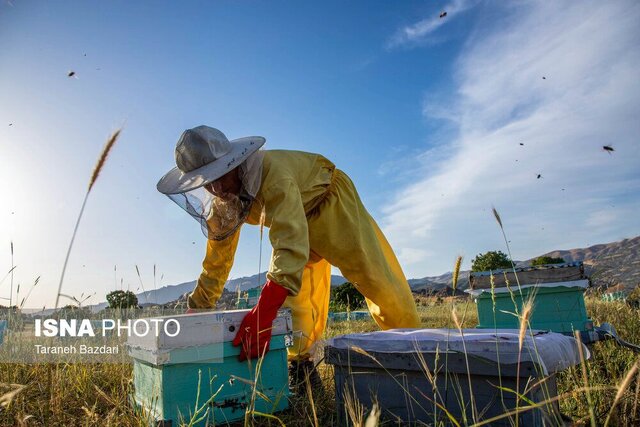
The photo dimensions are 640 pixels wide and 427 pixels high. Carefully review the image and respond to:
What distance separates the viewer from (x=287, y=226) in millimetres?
2490

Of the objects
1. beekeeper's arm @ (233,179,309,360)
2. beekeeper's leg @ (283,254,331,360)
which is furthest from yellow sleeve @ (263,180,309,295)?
beekeeper's leg @ (283,254,331,360)

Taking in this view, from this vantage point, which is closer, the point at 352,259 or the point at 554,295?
the point at 352,259

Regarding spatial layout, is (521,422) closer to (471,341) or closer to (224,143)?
(471,341)

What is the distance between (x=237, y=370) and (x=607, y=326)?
2.31m

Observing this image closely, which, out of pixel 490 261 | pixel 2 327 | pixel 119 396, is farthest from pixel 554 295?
pixel 490 261

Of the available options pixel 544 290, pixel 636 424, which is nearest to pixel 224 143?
pixel 636 424

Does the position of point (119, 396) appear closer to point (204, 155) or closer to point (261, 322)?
point (261, 322)

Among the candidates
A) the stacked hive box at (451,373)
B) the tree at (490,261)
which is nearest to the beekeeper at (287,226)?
the stacked hive box at (451,373)

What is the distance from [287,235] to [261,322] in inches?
20.4

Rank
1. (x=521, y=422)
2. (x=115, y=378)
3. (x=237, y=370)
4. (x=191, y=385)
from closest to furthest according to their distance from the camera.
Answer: (x=521, y=422) < (x=191, y=385) < (x=237, y=370) < (x=115, y=378)

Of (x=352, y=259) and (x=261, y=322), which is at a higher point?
(x=352, y=259)

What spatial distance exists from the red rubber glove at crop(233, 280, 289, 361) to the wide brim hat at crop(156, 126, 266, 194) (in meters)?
0.80

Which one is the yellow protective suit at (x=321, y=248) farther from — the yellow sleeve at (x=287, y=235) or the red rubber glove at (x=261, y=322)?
the red rubber glove at (x=261, y=322)

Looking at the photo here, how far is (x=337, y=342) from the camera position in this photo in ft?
6.87
